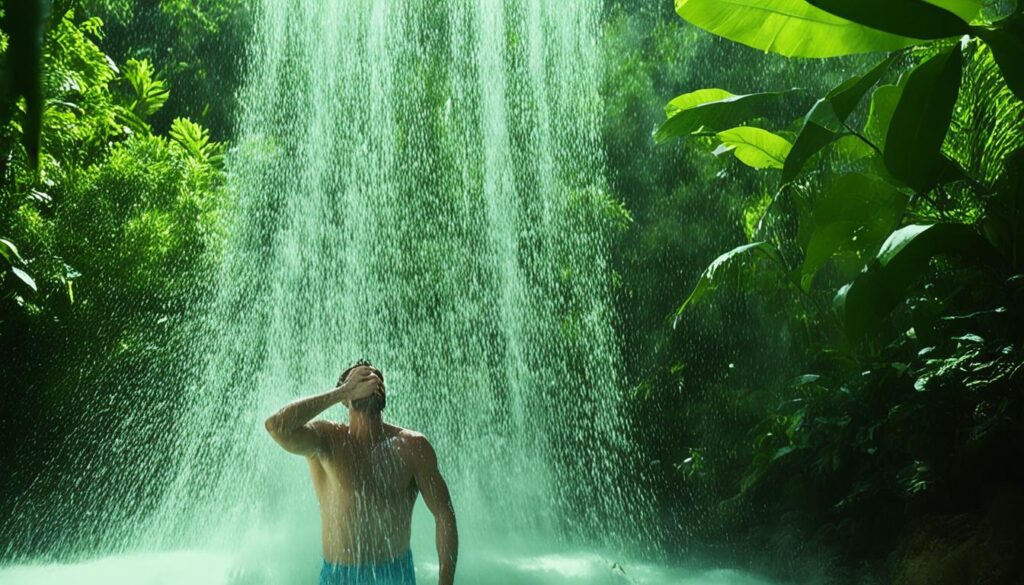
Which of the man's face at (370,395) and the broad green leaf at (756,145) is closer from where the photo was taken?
the man's face at (370,395)

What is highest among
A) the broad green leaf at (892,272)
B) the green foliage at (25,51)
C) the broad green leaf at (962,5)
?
the broad green leaf at (962,5)

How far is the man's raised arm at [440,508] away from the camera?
8.95ft

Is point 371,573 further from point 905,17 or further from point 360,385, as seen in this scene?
point 905,17

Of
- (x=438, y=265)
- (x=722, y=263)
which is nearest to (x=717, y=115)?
(x=722, y=263)

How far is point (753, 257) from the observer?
4.99 metres

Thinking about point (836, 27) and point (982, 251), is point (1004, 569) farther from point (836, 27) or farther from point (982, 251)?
point (836, 27)

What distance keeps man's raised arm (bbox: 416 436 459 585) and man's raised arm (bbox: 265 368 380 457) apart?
0.87 feet

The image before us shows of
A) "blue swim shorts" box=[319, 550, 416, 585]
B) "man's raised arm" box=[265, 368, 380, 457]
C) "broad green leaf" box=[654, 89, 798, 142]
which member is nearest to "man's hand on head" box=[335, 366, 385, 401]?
"man's raised arm" box=[265, 368, 380, 457]

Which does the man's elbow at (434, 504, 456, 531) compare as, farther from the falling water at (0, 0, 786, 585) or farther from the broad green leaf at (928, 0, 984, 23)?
the falling water at (0, 0, 786, 585)

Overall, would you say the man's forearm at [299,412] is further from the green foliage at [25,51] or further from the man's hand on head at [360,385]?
the green foliage at [25,51]

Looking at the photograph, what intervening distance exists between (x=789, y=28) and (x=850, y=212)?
2.53ft

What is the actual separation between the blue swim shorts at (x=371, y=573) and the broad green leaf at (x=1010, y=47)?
215 cm

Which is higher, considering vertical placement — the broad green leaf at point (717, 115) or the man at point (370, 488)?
the broad green leaf at point (717, 115)

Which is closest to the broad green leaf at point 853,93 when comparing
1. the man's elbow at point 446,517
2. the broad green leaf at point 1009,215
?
the broad green leaf at point 1009,215
